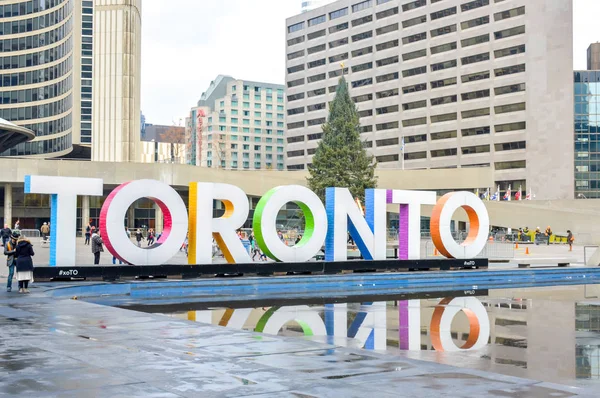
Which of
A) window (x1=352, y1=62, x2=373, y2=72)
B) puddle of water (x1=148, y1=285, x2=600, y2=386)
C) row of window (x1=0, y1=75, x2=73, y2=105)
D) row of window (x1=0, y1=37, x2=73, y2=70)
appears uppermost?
window (x1=352, y1=62, x2=373, y2=72)

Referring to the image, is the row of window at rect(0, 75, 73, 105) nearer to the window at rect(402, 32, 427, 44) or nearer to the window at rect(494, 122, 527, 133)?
the window at rect(402, 32, 427, 44)

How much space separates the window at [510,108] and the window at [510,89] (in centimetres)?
193

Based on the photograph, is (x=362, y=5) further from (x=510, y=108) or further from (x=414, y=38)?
(x=510, y=108)

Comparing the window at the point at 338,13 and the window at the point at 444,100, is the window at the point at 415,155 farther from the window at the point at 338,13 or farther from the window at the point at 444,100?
the window at the point at 338,13

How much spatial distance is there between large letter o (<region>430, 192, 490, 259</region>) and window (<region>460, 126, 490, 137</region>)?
82.3m

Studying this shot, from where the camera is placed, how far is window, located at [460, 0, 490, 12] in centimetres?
11322

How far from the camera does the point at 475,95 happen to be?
378 ft

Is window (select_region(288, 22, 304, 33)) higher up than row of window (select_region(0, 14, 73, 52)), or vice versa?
window (select_region(288, 22, 304, 33))

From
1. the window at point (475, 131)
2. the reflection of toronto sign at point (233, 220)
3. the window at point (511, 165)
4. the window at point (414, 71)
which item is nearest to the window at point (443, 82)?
the window at point (414, 71)

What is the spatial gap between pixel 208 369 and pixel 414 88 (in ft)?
383

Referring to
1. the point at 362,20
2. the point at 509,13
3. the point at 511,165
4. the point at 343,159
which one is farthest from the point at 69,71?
the point at 511,165

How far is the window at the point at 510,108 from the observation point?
109 m

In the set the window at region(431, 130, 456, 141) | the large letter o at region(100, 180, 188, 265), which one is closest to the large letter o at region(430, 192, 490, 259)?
the large letter o at region(100, 180, 188, 265)

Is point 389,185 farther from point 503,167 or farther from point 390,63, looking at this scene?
point 390,63
